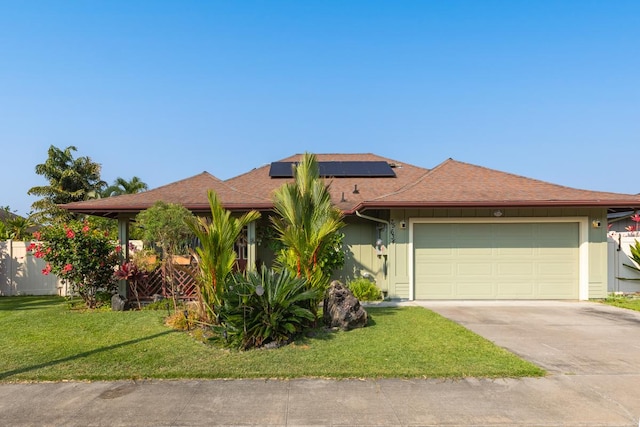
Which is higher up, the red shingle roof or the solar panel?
the solar panel

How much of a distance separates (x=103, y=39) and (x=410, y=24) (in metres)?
9.98

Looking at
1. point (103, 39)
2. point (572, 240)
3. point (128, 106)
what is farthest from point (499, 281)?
point (128, 106)

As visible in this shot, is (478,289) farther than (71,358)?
Yes

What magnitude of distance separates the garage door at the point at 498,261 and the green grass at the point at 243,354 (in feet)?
8.30

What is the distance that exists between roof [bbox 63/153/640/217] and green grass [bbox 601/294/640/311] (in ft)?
8.07

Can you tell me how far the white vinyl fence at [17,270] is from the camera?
10.5 m

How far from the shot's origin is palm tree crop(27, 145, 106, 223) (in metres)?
17.8

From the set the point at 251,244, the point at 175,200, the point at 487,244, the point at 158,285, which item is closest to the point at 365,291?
the point at 251,244

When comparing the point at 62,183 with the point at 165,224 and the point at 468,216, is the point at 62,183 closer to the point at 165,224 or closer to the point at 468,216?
the point at 165,224

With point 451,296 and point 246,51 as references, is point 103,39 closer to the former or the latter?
point 246,51

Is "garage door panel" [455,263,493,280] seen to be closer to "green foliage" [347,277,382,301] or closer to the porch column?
"green foliage" [347,277,382,301]

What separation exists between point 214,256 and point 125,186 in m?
20.3

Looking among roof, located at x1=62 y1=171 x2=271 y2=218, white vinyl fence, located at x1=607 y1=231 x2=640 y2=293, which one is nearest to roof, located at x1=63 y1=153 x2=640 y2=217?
roof, located at x1=62 y1=171 x2=271 y2=218

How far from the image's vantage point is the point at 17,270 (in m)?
10.5
